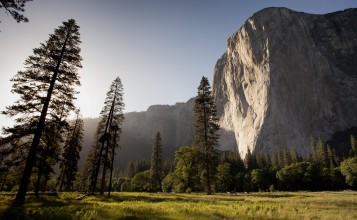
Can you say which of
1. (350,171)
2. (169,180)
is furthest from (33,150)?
(350,171)

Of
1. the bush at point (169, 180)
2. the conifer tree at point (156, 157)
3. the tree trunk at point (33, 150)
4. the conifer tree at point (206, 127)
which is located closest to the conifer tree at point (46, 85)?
the tree trunk at point (33, 150)

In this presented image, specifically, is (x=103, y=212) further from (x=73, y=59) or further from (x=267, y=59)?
(x=267, y=59)

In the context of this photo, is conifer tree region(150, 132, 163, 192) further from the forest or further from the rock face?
the rock face

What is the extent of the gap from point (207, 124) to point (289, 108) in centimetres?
14905

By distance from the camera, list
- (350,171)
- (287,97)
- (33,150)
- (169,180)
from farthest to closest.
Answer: (287,97), (350,171), (169,180), (33,150)

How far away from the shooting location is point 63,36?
2381cm

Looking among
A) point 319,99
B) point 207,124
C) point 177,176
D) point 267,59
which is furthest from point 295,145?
point 207,124

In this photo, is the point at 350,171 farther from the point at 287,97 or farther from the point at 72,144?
the point at 287,97

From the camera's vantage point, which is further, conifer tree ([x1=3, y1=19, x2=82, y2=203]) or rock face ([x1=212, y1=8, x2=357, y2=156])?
rock face ([x1=212, y1=8, x2=357, y2=156])

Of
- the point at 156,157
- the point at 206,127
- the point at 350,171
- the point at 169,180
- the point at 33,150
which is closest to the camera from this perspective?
the point at 33,150

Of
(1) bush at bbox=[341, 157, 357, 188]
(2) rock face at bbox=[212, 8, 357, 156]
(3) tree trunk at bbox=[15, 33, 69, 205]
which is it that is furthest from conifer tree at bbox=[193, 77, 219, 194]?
(2) rock face at bbox=[212, 8, 357, 156]

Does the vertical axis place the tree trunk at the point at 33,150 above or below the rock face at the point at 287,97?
below

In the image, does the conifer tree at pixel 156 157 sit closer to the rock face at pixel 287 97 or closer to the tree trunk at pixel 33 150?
the tree trunk at pixel 33 150

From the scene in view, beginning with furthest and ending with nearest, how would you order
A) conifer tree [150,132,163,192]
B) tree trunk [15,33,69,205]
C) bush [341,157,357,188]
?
bush [341,157,357,188]
conifer tree [150,132,163,192]
tree trunk [15,33,69,205]
